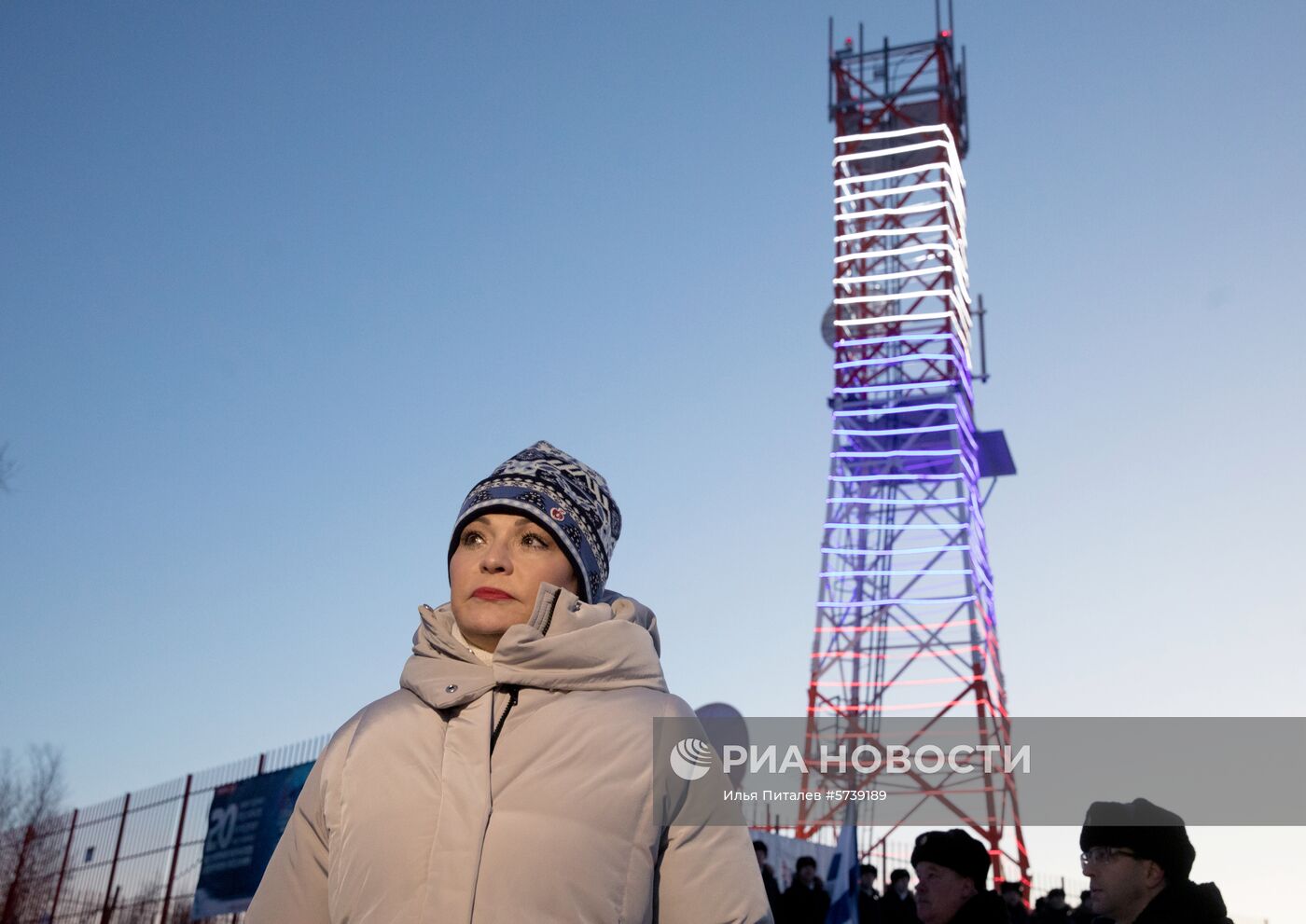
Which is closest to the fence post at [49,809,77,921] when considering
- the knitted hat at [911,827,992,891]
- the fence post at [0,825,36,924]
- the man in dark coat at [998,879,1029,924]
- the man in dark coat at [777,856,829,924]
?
the fence post at [0,825,36,924]

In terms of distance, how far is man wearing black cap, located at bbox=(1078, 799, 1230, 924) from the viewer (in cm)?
460

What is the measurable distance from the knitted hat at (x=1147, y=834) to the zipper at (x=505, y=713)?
11.0ft

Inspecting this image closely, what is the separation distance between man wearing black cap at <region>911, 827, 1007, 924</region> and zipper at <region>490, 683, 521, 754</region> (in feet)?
12.8

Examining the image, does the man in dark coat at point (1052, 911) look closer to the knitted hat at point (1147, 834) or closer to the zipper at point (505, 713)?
the knitted hat at point (1147, 834)

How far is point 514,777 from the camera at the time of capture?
86.8 inches

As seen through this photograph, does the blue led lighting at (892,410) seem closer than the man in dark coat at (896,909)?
No

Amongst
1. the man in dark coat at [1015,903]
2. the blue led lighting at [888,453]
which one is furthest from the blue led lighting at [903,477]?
the man in dark coat at [1015,903]

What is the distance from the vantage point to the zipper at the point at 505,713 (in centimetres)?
228

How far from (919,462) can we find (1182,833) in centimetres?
3323

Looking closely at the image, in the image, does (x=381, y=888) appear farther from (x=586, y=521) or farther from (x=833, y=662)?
(x=833, y=662)

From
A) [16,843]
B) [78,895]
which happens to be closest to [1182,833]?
[78,895]

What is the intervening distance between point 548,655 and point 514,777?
229 mm

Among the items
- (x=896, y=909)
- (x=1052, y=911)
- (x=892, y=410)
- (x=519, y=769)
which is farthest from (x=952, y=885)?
(x=892, y=410)

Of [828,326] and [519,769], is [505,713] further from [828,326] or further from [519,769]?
[828,326]
